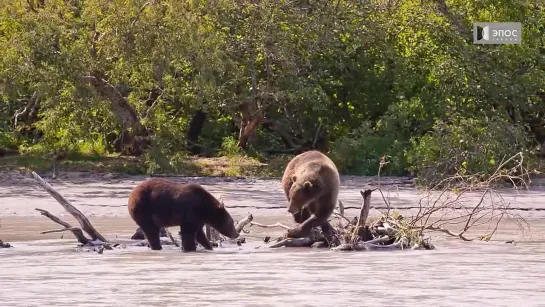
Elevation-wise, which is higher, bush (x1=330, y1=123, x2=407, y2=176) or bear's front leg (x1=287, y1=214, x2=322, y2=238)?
bush (x1=330, y1=123, x2=407, y2=176)

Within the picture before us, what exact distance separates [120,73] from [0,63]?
2.23 m

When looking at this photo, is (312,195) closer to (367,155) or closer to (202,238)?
(202,238)

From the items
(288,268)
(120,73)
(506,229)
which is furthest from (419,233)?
(120,73)

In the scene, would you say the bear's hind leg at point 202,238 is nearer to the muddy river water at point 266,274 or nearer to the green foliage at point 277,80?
the muddy river water at point 266,274

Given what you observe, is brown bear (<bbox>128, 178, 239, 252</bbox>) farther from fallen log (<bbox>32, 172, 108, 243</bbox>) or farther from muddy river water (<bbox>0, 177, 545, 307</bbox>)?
fallen log (<bbox>32, 172, 108, 243</bbox>)

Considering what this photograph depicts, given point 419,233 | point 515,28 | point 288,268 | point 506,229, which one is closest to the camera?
point 288,268

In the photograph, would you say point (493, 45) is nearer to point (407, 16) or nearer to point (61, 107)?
point (407, 16)

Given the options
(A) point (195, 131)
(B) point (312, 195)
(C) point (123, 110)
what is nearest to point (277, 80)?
(A) point (195, 131)

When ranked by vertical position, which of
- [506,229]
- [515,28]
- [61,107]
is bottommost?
[506,229]

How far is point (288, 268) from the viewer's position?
38.1 ft

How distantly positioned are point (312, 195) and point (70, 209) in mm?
2862

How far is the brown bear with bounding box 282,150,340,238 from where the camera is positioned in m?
13.2

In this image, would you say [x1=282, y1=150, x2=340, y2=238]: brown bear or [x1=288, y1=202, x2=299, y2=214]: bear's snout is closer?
[x1=282, y1=150, x2=340, y2=238]: brown bear

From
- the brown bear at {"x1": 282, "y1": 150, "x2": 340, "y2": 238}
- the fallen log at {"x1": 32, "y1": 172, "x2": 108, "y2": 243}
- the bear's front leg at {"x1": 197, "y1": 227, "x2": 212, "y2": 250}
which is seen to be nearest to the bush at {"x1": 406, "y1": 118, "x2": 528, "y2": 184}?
the brown bear at {"x1": 282, "y1": 150, "x2": 340, "y2": 238}
